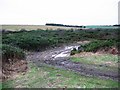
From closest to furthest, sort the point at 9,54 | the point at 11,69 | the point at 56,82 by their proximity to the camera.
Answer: the point at 56,82, the point at 11,69, the point at 9,54

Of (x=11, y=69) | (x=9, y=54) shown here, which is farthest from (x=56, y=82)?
(x=9, y=54)

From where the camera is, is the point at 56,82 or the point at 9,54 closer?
the point at 56,82

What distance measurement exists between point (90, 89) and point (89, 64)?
378 inches

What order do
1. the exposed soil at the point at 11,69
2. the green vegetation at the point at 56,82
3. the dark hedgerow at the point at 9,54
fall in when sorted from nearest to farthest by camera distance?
the green vegetation at the point at 56,82
the exposed soil at the point at 11,69
the dark hedgerow at the point at 9,54

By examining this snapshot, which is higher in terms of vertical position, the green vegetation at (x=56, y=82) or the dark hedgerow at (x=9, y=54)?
the dark hedgerow at (x=9, y=54)

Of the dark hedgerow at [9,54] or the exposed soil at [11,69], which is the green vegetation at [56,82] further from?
the dark hedgerow at [9,54]

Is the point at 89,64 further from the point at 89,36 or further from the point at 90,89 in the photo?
the point at 89,36

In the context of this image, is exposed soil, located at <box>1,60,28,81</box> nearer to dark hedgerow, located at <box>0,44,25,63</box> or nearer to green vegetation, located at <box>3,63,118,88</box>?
dark hedgerow, located at <box>0,44,25,63</box>

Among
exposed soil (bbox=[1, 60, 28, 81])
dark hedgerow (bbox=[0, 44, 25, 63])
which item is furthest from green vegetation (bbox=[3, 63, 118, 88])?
dark hedgerow (bbox=[0, 44, 25, 63])

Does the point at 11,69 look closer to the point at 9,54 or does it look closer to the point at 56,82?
the point at 9,54

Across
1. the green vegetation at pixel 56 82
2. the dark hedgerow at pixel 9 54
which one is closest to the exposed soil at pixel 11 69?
the dark hedgerow at pixel 9 54

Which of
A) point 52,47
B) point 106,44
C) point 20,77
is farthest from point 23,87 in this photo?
point 52,47

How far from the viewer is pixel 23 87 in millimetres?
16172

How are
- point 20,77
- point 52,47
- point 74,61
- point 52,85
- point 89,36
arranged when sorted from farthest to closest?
1. point 89,36
2. point 52,47
3. point 74,61
4. point 20,77
5. point 52,85
